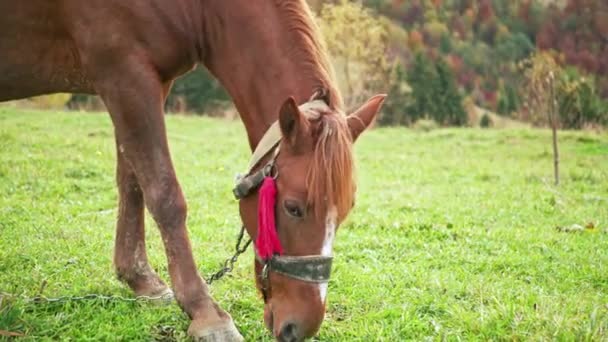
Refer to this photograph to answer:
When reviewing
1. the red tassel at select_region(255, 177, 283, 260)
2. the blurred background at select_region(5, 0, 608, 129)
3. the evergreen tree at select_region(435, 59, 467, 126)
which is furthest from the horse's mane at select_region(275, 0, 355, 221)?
the evergreen tree at select_region(435, 59, 467, 126)

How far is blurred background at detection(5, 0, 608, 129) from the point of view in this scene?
25.2m

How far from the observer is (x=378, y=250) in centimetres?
547

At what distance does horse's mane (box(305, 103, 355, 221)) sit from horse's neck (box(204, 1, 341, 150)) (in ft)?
0.86

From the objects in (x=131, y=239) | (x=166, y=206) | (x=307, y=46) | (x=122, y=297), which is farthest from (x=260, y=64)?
(x=122, y=297)

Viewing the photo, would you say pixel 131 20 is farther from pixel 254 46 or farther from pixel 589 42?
pixel 589 42

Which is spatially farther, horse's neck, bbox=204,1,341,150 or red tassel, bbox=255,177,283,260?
horse's neck, bbox=204,1,341,150

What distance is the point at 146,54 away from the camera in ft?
10.3

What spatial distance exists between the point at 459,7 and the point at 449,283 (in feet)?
258

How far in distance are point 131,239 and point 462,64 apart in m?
68.2

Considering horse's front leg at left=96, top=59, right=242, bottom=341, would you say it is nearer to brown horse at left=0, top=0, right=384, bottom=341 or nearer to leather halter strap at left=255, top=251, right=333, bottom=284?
brown horse at left=0, top=0, right=384, bottom=341

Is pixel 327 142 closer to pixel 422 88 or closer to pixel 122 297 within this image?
pixel 122 297

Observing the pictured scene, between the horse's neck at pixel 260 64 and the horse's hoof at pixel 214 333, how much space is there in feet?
3.38

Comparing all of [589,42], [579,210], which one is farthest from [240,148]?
[589,42]

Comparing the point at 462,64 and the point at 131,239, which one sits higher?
the point at 462,64
